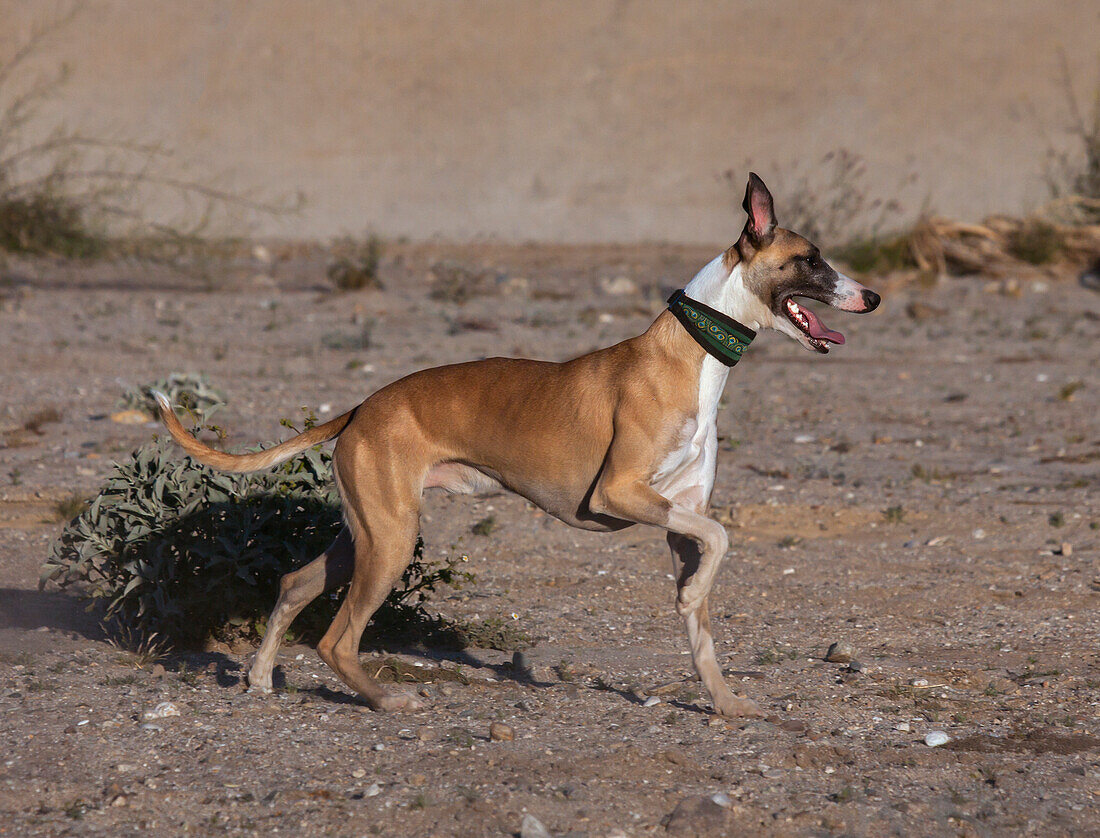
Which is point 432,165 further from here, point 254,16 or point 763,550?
point 763,550

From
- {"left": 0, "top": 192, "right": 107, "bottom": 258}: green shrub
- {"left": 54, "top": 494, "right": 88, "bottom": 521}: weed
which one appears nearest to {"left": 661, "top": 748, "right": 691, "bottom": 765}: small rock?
{"left": 54, "top": 494, "right": 88, "bottom": 521}: weed

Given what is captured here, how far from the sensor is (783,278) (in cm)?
495

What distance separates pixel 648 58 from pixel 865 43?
24.6 feet

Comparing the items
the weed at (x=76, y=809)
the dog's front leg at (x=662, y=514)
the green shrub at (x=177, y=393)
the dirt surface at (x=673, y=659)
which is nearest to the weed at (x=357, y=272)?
the dirt surface at (x=673, y=659)

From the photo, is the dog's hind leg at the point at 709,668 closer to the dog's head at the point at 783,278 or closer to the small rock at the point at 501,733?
the small rock at the point at 501,733

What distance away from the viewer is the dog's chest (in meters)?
4.95

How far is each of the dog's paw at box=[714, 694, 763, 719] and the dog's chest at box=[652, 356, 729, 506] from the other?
77 cm

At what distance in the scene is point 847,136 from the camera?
140 feet

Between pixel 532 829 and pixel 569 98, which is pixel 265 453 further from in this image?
pixel 569 98

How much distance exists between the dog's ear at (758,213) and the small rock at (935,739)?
1941 mm

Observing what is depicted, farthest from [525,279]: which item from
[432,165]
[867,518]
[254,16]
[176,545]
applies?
[254,16]

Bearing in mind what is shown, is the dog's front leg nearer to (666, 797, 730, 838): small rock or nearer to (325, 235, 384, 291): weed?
(666, 797, 730, 838): small rock

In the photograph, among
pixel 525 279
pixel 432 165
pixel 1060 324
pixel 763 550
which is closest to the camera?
pixel 763 550

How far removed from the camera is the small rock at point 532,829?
394cm
